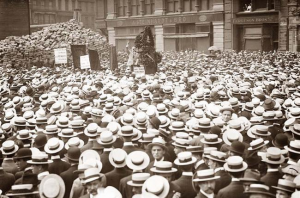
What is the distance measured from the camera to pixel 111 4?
4275cm

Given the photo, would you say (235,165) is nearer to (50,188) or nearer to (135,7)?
(50,188)

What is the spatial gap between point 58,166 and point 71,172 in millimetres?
333

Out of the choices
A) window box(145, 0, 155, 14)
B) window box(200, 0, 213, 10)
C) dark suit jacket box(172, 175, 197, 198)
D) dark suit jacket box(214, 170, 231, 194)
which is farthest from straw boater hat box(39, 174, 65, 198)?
window box(145, 0, 155, 14)

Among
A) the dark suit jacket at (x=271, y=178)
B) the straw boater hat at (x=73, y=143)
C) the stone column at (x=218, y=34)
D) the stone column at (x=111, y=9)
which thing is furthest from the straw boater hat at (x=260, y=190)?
the stone column at (x=111, y=9)

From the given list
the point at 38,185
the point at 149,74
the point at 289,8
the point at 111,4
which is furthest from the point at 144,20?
the point at 38,185

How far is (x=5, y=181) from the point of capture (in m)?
6.05

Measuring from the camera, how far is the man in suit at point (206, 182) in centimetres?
505

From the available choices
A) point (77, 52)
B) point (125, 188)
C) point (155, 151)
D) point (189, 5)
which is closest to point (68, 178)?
point (125, 188)

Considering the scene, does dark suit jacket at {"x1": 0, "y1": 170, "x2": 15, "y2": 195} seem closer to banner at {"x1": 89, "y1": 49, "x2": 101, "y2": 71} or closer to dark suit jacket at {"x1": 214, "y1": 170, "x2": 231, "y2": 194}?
dark suit jacket at {"x1": 214, "y1": 170, "x2": 231, "y2": 194}

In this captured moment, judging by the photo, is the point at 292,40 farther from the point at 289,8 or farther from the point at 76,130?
the point at 76,130

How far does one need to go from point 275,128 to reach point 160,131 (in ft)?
7.82

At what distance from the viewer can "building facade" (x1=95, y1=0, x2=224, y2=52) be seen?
33.6 meters

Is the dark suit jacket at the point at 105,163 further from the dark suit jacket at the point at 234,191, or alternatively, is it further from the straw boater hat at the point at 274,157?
the straw boater hat at the point at 274,157

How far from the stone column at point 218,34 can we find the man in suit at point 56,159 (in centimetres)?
2770
